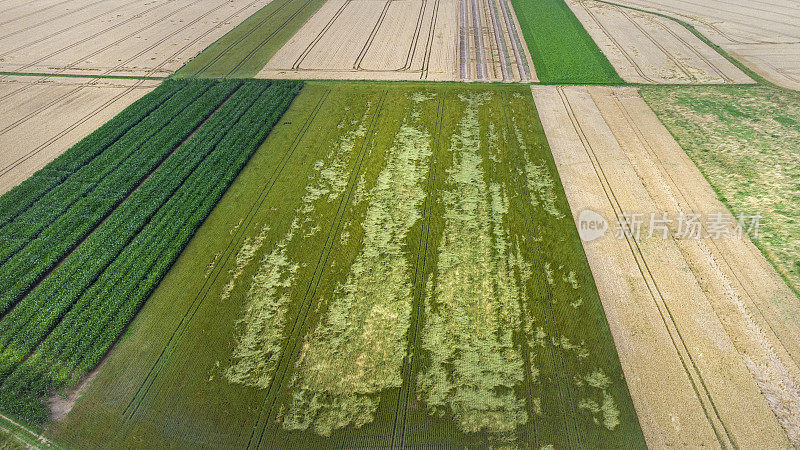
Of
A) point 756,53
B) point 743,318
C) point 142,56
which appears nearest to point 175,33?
point 142,56

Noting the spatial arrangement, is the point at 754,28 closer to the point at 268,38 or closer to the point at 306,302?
the point at 268,38

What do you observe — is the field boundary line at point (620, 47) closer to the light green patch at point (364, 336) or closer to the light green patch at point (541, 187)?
the light green patch at point (541, 187)

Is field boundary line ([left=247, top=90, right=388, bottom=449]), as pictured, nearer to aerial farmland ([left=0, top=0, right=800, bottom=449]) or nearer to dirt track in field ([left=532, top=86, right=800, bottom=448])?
aerial farmland ([left=0, top=0, right=800, bottom=449])

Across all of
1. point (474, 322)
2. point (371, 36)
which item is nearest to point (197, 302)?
point (474, 322)

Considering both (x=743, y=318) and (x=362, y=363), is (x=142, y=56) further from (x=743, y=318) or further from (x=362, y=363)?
(x=743, y=318)

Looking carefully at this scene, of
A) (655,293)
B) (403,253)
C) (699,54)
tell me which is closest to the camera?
(655,293)
